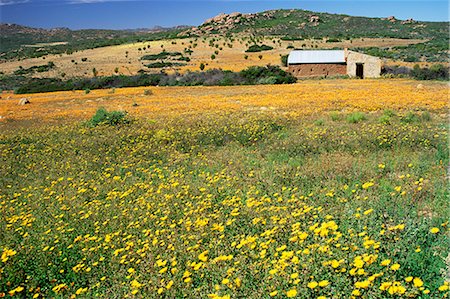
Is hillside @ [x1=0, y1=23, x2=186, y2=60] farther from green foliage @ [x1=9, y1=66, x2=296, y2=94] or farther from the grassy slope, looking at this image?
green foliage @ [x1=9, y1=66, x2=296, y2=94]

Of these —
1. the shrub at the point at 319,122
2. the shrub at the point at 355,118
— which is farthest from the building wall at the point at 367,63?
the shrub at the point at 319,122

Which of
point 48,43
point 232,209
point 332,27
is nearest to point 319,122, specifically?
point 232,209

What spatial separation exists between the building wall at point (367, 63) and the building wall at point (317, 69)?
2.96 ft

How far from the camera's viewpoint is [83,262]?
558 cm

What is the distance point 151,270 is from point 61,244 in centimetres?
181

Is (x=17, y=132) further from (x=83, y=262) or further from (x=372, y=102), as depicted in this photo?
(x=372, y=102)

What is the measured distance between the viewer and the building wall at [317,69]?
35.6 metres

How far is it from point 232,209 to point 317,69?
31681 mm

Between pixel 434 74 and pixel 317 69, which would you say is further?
pixel 317 69

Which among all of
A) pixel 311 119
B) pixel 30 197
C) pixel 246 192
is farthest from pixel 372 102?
pixel 30 197

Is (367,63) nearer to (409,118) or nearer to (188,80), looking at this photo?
(188,80)

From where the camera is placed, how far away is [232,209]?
6.43m

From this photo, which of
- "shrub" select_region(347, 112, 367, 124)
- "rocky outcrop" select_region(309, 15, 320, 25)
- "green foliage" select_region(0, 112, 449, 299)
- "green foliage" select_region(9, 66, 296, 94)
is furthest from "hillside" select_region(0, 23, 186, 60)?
"shrub" select_region(347, 112, 367, 124)

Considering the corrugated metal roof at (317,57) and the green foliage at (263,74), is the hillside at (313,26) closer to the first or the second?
the corrugated metal roof at (317,57)
